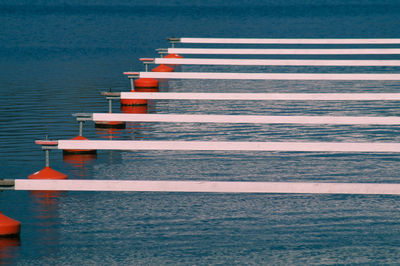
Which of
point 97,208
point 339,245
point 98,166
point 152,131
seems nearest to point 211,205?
point 97,208

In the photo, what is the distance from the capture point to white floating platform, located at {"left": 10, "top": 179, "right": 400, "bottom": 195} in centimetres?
830

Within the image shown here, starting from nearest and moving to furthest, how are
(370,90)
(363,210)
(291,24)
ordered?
(363,210) < (370,90) < (291,24)

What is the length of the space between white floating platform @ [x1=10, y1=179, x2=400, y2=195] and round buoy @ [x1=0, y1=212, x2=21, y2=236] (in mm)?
613

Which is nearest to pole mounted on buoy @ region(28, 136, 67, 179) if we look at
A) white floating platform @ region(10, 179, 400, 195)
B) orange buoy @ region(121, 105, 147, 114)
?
white floating platform @ region(10, 179, 400, 195)

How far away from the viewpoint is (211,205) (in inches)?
344

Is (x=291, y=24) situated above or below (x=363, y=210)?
above

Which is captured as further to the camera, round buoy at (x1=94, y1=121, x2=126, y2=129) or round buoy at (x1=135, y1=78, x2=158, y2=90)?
round buoy at (x1=135, y1=78, x2=158, y2=90)

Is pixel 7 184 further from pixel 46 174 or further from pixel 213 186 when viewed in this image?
pixel 213 186

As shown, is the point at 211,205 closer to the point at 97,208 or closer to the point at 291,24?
the point at 97,208

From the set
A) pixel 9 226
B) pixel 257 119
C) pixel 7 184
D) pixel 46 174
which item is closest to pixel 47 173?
pixel 46 174

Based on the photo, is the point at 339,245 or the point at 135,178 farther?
the point at 135,178

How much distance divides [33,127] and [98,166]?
2.92 metres

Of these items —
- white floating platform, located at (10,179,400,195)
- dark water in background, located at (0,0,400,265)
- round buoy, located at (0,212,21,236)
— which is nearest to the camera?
dark water in background, located at (0,0,400,265)

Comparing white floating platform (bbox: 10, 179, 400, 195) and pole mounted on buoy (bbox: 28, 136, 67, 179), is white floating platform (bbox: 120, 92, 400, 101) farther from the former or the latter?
white floating platform (bbox: 10, 179, 400, 195)
